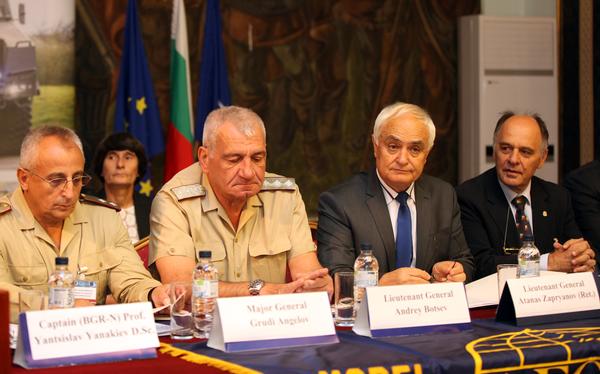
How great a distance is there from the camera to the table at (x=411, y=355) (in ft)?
8.16

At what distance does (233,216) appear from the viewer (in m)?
3.79

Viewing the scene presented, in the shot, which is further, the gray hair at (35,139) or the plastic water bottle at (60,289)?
the gray hair at (35,139)

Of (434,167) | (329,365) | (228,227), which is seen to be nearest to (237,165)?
(228,227)

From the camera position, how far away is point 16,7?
6.41 m

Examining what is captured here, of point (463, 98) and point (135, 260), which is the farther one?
point (463, 98)

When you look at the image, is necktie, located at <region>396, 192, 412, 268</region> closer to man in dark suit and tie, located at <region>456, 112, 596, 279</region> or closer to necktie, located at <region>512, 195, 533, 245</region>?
man in dark suit and tie, located at <region>456, 112, 596, 279</region>

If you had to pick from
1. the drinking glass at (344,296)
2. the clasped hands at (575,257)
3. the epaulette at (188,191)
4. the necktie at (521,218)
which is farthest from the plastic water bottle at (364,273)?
the necktie at (521,218)

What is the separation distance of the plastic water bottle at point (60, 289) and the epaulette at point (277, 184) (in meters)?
1.24

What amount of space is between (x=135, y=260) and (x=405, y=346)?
3.94 ft

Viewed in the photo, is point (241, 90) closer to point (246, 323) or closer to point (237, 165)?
point (237, 165)

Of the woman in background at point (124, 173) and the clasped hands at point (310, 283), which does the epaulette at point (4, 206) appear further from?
the woman in background at point (124, 173)

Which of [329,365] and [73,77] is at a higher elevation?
[73,77]

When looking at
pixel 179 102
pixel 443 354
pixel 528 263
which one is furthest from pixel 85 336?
pixel 179 102

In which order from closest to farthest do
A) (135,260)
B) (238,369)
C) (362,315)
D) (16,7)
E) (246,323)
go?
1. (238,369)
2. (246,323)
3. (362,315)
4. (135,260)
5. (16,7)
